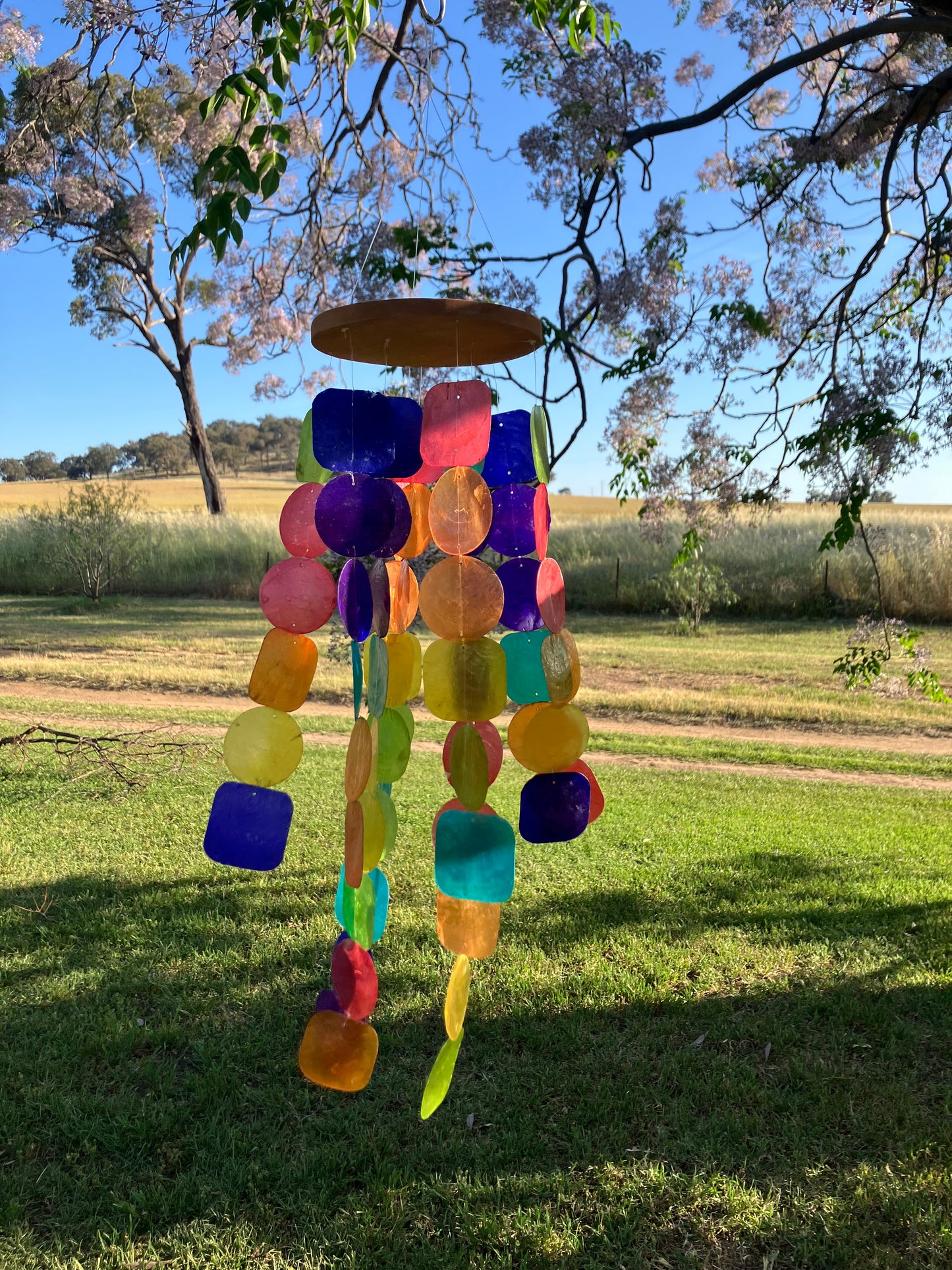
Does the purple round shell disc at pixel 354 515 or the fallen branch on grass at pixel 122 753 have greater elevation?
the purple round shell disc at pixel 354 515

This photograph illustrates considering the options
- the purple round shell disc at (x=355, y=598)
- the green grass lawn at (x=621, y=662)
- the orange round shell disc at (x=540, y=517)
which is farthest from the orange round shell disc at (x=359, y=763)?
the green grass lawn at (x=621, y=662)

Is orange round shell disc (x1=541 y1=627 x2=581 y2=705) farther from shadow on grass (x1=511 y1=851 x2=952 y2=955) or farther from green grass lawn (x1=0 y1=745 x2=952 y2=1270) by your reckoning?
shadow on grass (x1=511 y1=851 x2=952 y2=955)

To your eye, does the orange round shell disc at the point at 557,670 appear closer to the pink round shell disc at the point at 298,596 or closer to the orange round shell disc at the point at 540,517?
the orange round shell disc at the point at 540,517

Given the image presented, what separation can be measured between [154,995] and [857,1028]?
2.37 metres

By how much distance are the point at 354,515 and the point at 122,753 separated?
16.6ft

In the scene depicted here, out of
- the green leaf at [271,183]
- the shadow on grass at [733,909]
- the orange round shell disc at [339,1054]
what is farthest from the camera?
the shadow on grass at [733,909]

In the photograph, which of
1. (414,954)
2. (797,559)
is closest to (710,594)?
(797,559)

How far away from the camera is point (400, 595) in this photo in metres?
1.98

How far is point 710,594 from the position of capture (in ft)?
49.7

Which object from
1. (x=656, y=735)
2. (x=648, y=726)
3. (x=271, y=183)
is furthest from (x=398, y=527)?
(x=648, y=726)

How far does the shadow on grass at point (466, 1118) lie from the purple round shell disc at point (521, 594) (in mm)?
1405

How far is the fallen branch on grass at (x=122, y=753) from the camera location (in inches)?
226

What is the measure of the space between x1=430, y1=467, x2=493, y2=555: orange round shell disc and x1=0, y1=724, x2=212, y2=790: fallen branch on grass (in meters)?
4.38

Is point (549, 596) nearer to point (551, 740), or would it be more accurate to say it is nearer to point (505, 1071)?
point (551, 740)
